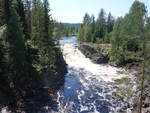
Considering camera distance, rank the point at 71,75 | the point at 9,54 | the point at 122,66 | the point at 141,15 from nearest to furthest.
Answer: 1. the point at 141,15
2. the point at 9,54
3. the point at 71,75
4. the point at 122,66

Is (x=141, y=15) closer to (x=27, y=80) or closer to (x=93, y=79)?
(x=27, y=80)

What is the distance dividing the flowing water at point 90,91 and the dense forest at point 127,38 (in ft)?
14.1

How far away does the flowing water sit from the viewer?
28.1 m

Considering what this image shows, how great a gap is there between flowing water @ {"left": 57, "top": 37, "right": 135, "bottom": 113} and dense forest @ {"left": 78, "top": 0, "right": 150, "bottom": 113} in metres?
4.29

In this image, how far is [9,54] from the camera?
26.1 metres

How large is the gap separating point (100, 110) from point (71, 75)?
18.8 meters

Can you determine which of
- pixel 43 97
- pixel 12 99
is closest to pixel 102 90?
pixel 43 97

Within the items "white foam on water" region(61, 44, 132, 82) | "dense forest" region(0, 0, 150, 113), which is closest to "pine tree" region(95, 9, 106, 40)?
"white foam on water" region(61, 44, 132, 82)

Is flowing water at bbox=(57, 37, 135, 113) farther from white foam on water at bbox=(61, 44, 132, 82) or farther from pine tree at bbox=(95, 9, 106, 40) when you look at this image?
pine tree at bbox=(95, 9, 106, 40)

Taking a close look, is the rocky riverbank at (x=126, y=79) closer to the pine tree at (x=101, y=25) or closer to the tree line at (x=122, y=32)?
the tree line at (x=122, y=32)

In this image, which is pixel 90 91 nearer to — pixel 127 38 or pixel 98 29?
pixel 127 38

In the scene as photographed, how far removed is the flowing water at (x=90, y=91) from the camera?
92.3ft

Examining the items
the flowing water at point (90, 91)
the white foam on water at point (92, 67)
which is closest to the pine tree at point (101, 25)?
the white foam on water at point (92, 67)

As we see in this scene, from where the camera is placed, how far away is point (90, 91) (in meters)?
34.9
